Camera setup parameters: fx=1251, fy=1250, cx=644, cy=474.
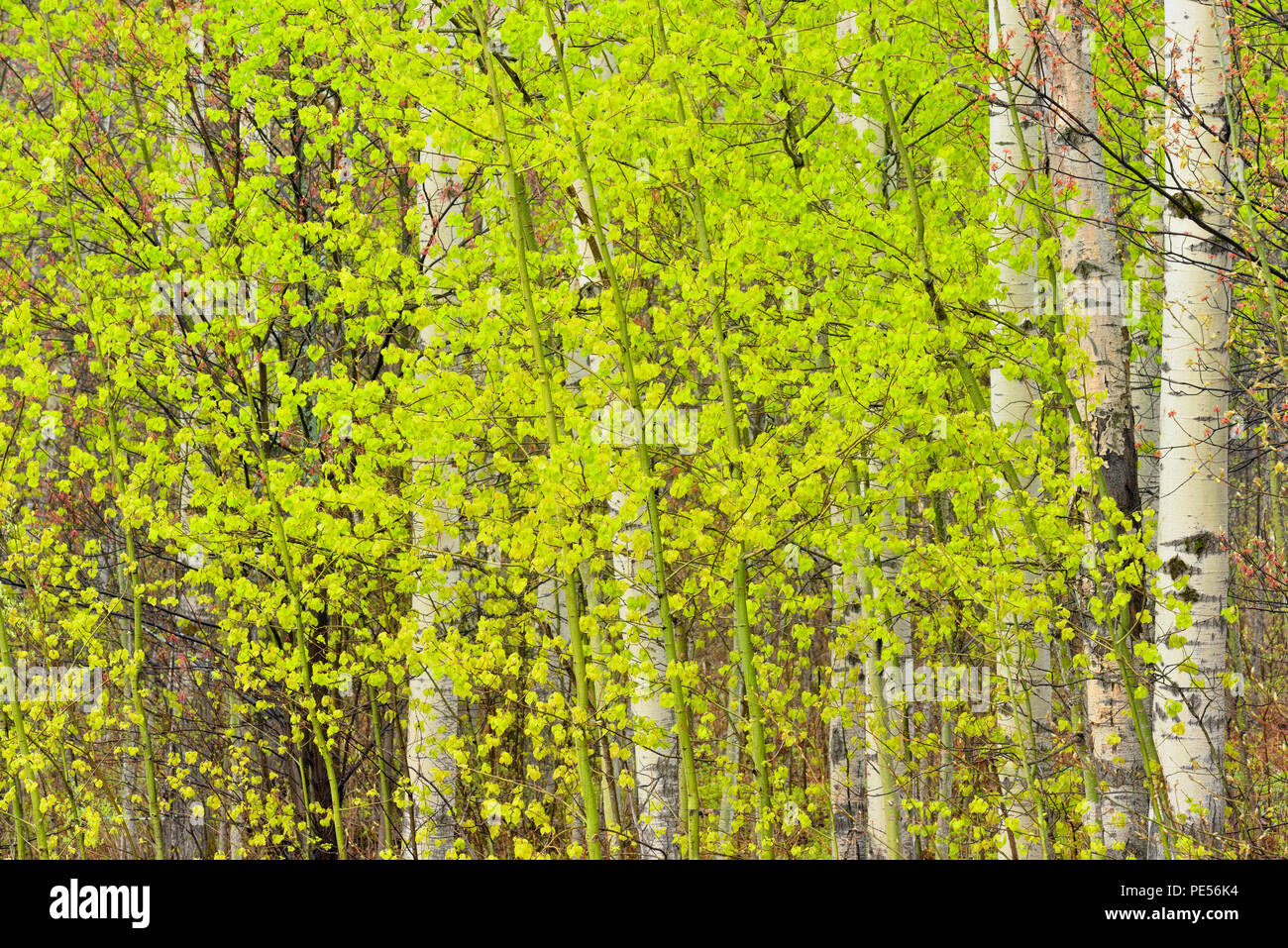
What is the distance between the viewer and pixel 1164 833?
4.62 meters

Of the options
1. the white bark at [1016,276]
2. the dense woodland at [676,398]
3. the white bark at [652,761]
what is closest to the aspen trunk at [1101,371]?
the dense woodland at [676,398]

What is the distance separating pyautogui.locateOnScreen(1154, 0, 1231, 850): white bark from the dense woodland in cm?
2

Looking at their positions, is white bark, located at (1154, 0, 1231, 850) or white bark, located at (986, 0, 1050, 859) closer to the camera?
white bark, located at (1154, 0, 1231, 850)

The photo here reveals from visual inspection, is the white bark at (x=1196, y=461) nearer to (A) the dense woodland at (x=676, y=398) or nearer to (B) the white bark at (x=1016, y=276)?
(A) the dense woodland at (x=676, y=398)

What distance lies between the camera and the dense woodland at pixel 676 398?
4.64m

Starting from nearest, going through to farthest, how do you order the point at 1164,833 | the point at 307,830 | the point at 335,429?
the point at 1164,833 → the point at 335,429 → the point at 307,830

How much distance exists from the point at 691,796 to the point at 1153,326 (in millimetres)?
3762

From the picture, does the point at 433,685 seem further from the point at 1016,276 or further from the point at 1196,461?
the point at 1196,461

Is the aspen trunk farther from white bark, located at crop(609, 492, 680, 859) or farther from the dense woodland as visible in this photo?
white bark, located at crop(609, 492, 680, 859)

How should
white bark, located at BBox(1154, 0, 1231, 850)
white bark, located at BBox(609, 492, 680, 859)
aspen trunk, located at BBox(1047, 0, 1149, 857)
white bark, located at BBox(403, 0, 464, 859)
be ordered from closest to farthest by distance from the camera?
white bark, located at BBox(1154, 0, 1231, 850), aspen trunk, located at BBox(1047, 0, 1149, 857), white bark, located at BBox(609, 492, 680, 859), white bark, located at BBox(403, 0, 464, 859)

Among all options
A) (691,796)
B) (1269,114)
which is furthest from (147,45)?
(1269,114)

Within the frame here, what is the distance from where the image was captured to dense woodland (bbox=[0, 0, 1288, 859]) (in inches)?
183

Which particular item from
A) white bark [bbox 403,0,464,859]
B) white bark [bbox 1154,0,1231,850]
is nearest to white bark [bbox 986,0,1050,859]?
white bark [bbox 1154,0,1231,850]
